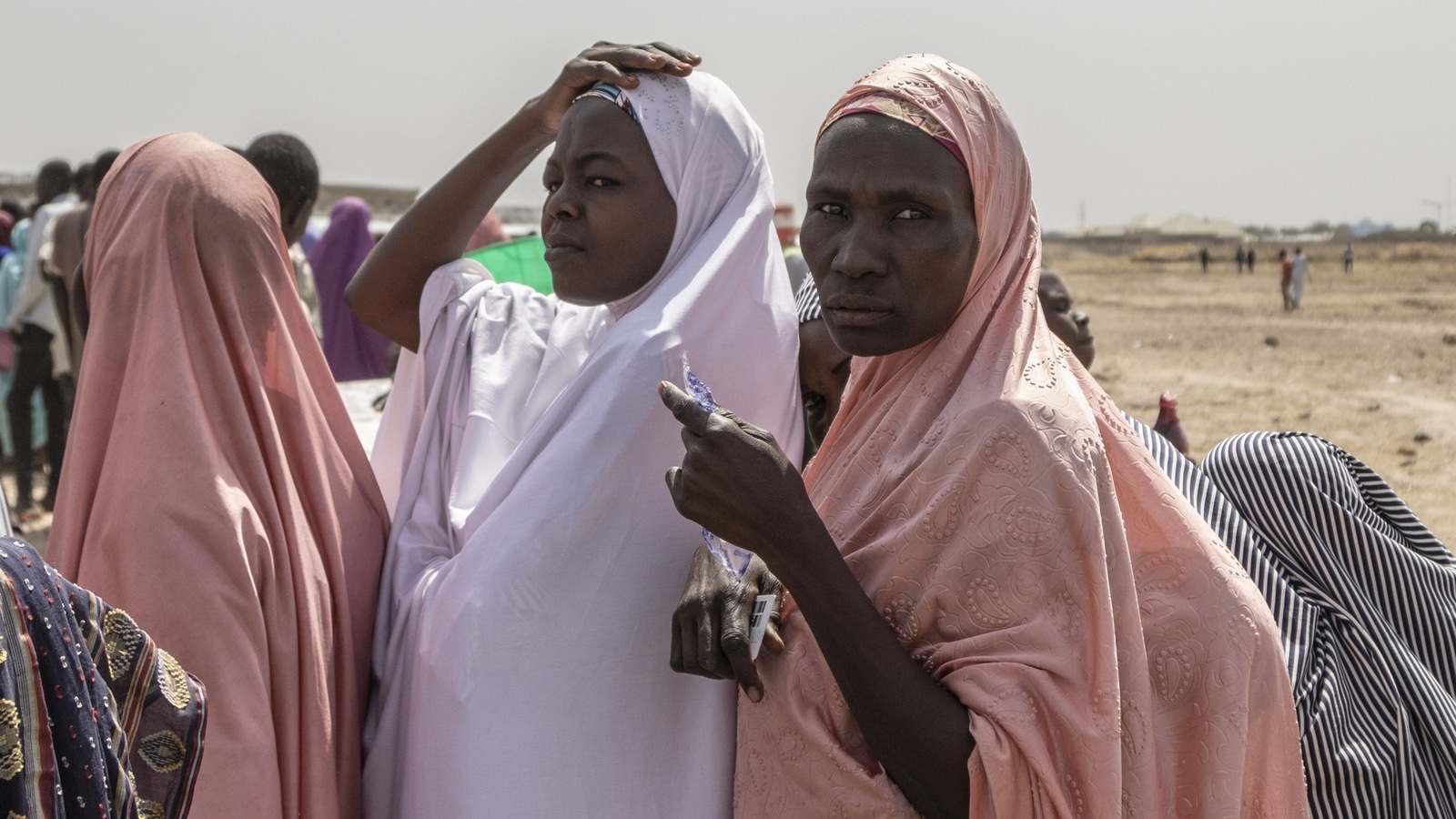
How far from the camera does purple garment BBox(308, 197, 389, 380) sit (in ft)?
23.2

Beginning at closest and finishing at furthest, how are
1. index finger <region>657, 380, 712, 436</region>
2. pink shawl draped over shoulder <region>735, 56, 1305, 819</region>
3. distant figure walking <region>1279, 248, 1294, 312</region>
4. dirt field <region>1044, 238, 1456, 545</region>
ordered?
pink shawl draped over shoulder <region>735, 56, 1305, 819</region> → index finger <region>657, 380, 712, 436</region> → dirt field <region>1044, 238, 1456, 545</region> → distant figure walking <region>1279, 248, 1294, 312</region>

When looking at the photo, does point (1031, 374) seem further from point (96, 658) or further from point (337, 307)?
point (337, 307)

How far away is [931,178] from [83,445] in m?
1.58

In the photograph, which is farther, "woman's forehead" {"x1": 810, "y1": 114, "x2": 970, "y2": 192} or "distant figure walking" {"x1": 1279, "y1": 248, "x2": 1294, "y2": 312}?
"distant figure walking" {"x1": 1279, "y1": 248, "x2": 1294, "y2": 312}

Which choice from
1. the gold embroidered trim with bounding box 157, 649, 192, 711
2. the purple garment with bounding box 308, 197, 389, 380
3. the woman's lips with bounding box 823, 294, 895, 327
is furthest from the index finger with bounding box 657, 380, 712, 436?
the purple garment with bounding box 308, 197, 389, 380

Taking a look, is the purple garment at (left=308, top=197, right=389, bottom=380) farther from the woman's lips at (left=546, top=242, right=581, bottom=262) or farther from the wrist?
the wrist

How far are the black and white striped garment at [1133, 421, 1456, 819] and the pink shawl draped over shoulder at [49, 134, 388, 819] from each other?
1.57m

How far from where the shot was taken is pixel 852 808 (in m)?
1.79

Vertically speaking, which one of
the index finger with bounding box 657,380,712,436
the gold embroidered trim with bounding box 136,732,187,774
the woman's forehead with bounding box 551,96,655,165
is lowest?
the gold embroidered trim with bounding box 136,732,187,774

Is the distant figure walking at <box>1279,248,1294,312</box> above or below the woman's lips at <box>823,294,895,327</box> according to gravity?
below

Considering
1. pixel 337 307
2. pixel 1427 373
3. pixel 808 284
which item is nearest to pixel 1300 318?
pixel 1427 373

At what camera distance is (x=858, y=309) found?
1931 millimetres

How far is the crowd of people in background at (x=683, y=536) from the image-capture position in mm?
1682

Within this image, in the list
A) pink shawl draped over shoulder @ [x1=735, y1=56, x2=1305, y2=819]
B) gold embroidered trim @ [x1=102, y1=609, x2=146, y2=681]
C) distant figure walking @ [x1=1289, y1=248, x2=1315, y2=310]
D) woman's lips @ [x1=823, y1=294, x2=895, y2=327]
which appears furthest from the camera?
distant figure walking @ [x1=1289, y1=248, x2=1315, y2=310]
